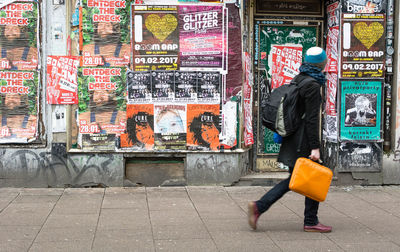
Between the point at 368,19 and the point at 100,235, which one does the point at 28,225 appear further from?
the point at 368,19

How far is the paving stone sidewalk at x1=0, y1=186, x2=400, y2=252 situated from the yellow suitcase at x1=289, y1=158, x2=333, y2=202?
495 millimetres

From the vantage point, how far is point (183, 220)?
5980mm

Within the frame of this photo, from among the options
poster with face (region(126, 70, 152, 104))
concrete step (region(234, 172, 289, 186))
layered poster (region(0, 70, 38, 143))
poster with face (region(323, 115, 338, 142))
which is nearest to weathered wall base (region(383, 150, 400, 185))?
poster with face (region(323, 115, 338, 142))

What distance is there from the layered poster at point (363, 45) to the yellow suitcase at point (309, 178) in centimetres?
329

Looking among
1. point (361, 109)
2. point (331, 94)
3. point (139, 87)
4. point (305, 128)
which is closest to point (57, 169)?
point (139, 87)

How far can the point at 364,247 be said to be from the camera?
5016 mm

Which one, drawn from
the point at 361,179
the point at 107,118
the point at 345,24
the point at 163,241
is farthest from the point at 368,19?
the point at 163,241

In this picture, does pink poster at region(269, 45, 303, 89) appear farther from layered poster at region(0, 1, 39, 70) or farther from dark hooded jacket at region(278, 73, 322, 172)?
layered poster at region(0, 1, 39, 70)

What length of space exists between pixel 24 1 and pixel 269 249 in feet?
16.8

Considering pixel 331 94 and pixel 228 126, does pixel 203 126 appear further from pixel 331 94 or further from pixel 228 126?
pixel 331 94

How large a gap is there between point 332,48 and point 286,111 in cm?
328

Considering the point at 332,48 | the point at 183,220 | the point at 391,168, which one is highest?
the point at 332,48

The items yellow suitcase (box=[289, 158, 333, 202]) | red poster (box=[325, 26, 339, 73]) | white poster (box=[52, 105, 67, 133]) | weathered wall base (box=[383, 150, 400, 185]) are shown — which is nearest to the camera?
yellow suitcase (box=[289, 158, 333, 202])

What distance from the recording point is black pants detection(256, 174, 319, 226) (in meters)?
5.46
